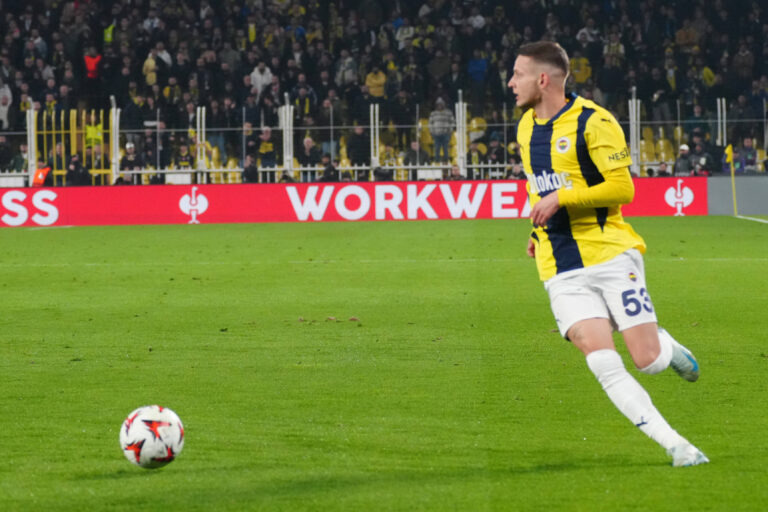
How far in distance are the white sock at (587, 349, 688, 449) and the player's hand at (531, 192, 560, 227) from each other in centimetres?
61

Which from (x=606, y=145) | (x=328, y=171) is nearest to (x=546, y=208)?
(x=606, y=145)

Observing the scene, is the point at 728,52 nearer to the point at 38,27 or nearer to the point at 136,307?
the point at 38,27

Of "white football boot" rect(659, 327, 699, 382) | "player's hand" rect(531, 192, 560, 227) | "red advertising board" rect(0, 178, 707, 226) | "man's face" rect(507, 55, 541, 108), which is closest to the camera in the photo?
"player's hand" rect(531, 192, 560, 227)

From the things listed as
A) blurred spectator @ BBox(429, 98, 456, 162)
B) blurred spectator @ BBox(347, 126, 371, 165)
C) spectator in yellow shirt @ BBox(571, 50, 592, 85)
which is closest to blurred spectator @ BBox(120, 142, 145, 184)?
blurred spectator @ BBox(347, 126, 371, 165)

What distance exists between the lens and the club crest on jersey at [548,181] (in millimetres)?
5184

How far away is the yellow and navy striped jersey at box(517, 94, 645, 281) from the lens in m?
5.04

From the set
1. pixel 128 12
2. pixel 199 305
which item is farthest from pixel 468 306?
pixel 128 12

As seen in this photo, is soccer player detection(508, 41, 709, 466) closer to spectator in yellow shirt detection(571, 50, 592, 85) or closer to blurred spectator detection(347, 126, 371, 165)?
blurred spectator detection(347, 126, 371, 165)

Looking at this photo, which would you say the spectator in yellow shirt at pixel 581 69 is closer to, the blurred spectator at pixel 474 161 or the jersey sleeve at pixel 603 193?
the blurred spectator at pixel 474 161

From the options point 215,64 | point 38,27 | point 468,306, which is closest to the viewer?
point 468,306

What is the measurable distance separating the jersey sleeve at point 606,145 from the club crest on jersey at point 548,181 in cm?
16

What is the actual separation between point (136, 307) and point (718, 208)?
55.5 feet

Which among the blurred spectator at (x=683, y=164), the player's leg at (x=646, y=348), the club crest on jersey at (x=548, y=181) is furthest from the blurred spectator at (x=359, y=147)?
the player's leg at (x=646, y=348)

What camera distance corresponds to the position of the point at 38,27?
30.3 m
